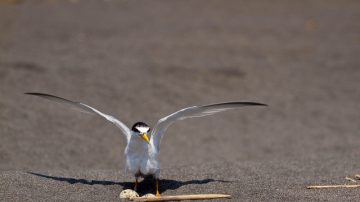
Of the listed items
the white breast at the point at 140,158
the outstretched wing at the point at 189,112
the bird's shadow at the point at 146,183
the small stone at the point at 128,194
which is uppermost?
the outstretched wing at the point at 189,112

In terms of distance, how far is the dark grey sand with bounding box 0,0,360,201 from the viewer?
6.14 metres

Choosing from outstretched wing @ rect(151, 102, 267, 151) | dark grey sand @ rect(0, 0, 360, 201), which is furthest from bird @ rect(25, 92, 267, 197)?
dark grey sand @ rect(0, 0, 360, 201)

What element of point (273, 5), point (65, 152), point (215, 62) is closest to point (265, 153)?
point (65, 152)

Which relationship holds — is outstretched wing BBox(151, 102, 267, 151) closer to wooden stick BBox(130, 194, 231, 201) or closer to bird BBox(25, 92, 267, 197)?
bird BBox(25, 92, 267, 197)

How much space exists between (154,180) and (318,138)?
220 inches

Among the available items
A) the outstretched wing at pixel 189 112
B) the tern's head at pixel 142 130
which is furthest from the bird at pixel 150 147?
the tern's head at pixel 142 130

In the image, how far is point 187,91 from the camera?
12.3m

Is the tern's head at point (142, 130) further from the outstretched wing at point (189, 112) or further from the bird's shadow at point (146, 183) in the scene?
the bird's shadow at point (146, 183)

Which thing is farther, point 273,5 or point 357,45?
→ point 273,5

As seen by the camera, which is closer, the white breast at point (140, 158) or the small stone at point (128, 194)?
the small stone at point (128, 194)

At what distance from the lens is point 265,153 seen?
9914mm

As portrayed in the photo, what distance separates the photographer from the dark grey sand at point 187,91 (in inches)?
242

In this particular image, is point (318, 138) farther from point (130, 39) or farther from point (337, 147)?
point (130, 39)

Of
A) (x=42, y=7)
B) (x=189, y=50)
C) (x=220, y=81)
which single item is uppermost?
(x=42, y=7)
